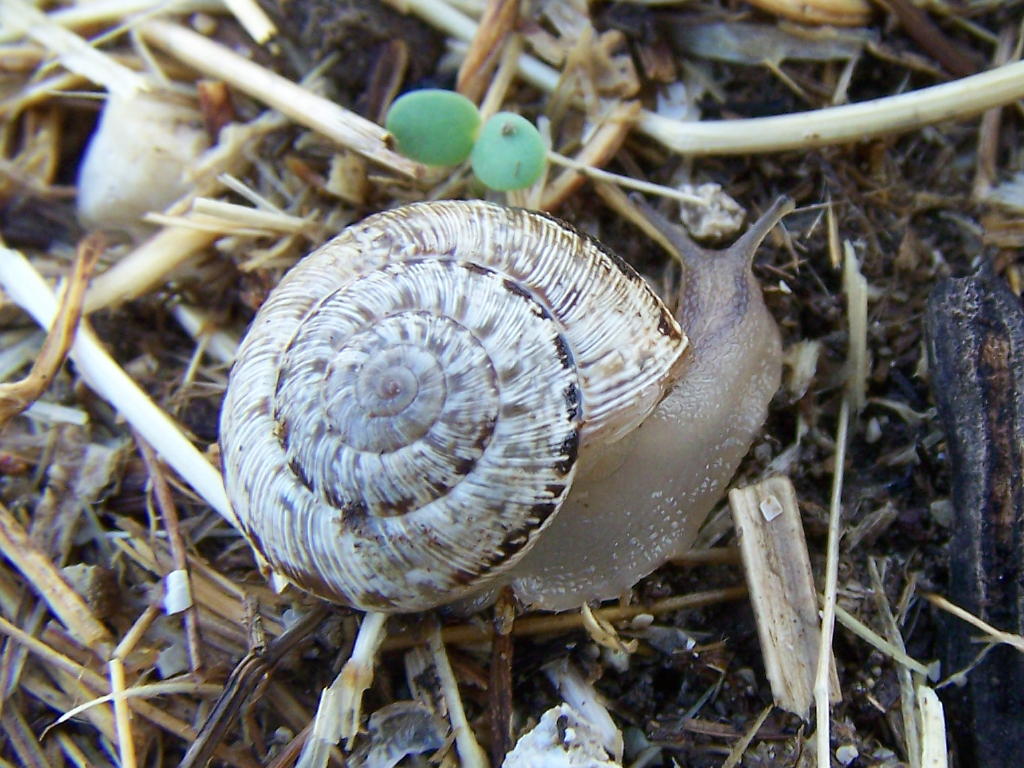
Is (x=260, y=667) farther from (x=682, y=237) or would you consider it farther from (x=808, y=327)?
(x=808, y=327)

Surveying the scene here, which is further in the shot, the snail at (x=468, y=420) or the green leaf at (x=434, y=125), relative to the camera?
the green leaf at (x=434, y=125)

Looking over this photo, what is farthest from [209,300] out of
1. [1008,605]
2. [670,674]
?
[1008,605]

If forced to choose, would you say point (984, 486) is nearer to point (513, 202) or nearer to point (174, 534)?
point (513, 202)

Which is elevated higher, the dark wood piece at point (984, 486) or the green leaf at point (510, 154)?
the green leaf at point (510, 154)

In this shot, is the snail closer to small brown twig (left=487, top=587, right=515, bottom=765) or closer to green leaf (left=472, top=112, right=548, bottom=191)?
small brown twig (left=487, top=587, right=515, bottom=765)

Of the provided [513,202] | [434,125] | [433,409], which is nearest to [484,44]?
[434,125]

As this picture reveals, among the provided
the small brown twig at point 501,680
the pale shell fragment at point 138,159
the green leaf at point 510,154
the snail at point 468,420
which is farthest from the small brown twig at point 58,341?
the small brown twig at point 501,680

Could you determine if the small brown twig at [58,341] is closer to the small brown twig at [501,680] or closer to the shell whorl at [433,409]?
the shell whorl at [433,409]

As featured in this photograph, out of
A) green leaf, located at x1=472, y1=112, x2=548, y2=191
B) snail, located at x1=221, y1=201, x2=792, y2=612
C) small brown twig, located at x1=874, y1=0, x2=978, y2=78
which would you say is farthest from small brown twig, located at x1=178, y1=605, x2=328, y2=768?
small brown twig, located at x1=874, y1=0, x2=978, y2=78
